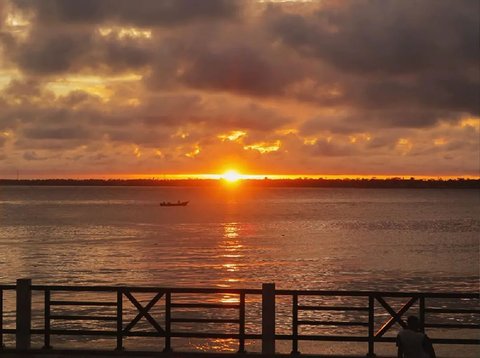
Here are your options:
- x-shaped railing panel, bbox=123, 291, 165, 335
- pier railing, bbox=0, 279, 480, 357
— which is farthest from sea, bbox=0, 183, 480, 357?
x-shaped railing panel, bbox=123, 291, 165, 335

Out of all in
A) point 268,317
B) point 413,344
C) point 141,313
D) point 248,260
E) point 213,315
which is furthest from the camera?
point 248,260

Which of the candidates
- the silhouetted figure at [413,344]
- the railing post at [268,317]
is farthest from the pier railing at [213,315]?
the silhouetted figure at [413,344]

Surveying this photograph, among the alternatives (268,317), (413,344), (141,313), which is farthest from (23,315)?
(413,344)

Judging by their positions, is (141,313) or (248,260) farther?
(248,260)

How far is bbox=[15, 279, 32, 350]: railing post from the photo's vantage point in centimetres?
1457

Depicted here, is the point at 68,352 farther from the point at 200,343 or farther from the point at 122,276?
the point at 122,276

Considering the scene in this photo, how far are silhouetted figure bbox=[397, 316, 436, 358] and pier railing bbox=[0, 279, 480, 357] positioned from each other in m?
2.33

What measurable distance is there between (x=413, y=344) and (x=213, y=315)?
2125 cm

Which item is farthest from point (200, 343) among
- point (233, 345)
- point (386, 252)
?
point (386, 252)

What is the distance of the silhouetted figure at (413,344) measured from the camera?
1125cm

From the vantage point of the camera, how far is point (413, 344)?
37.0ft

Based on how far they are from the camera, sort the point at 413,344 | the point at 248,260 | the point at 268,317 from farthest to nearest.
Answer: the point at 248,260 < the point at 268,317 < the point at 413,344

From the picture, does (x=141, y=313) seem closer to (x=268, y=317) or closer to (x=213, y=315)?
(x=268, y=317)

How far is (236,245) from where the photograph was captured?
79.9 metres
